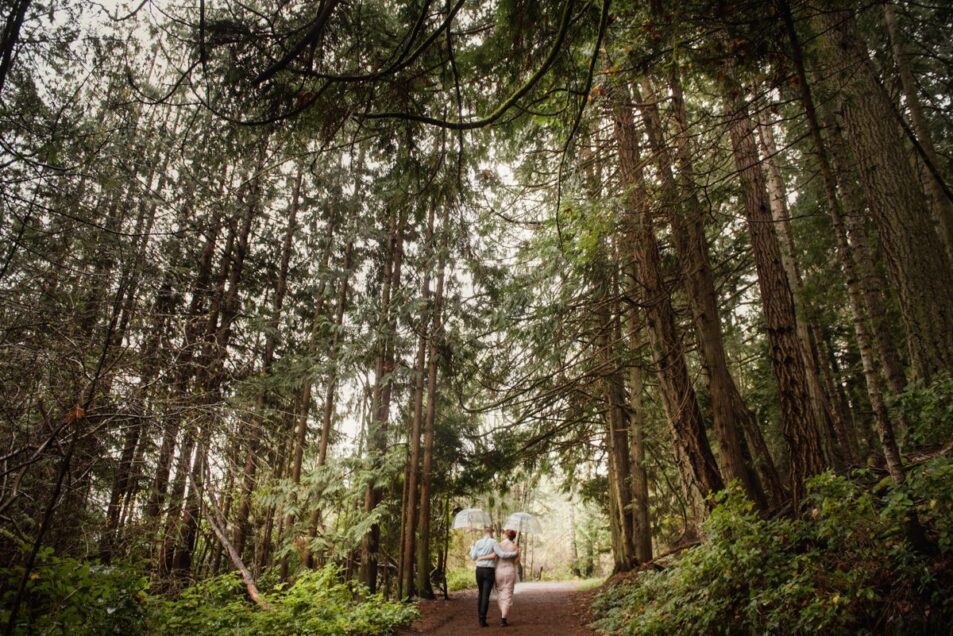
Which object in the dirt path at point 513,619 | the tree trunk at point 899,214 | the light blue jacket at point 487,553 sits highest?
the tree trunk at point 899,214

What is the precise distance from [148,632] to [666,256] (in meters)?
8.53

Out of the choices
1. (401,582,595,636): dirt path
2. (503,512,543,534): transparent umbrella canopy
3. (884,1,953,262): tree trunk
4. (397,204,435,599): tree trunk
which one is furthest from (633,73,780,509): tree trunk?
(503,512,543,534): transparent umbrella canopy

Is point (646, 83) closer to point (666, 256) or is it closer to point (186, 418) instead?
point (666, 256)

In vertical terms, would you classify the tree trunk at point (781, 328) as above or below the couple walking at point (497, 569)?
above

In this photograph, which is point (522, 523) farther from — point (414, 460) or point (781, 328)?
point (781, 328)

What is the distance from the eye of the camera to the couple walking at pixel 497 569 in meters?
8.30

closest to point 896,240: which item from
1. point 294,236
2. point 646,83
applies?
point 646,83

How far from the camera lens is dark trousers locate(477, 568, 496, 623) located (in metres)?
8.23

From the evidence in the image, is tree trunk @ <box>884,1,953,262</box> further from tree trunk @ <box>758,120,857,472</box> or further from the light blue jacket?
the light blue jacket

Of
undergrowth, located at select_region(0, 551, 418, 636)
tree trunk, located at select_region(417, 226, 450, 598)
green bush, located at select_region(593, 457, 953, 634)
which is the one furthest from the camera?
tree trunk, located at select_region(417, 226, 450, 598)

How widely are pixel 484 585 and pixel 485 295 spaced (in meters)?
6.19

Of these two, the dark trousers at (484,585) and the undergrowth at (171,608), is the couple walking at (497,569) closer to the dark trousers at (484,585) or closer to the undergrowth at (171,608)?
the dark trousers at (484,585)

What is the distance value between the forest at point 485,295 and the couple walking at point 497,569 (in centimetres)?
162

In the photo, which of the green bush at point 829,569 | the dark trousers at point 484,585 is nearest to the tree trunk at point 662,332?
the green bush at point 829,569
